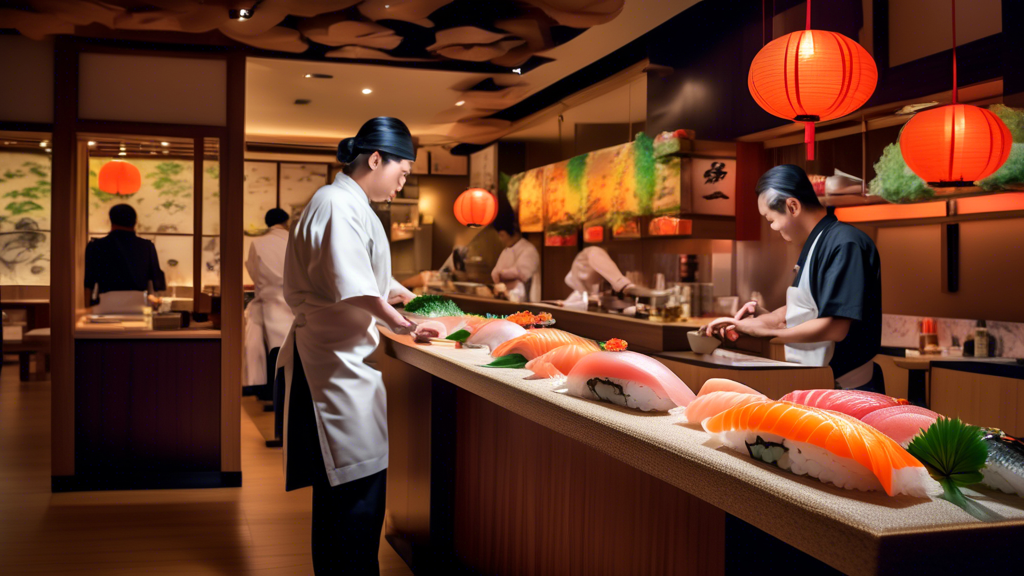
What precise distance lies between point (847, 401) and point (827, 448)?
37cm

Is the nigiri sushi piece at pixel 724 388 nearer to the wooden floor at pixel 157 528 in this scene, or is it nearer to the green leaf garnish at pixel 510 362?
the green leaf garnish at pixel 510 362

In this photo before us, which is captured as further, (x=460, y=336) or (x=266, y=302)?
(x=266, y=302)

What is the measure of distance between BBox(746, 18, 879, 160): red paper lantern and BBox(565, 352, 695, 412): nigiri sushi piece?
2062mm

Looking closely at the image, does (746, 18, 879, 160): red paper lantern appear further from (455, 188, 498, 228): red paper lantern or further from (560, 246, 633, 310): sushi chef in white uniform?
(455, 188, 498, 228): red paper lantern

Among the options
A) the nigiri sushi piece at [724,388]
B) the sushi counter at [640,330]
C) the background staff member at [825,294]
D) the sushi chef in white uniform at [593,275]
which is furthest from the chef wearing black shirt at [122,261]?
the nigiri sushi piece at [724,388]

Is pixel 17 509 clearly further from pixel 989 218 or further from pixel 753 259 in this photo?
pixel 989 218

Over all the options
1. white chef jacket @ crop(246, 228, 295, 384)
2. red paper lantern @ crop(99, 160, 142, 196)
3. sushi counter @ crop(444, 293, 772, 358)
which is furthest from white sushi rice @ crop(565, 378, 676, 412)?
white chef jacket @ crop(246, 228, 295, 384)

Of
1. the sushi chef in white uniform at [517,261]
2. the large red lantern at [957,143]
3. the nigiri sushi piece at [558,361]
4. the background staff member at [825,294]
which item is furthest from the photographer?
the sushi chef in white uniform at [517,261]

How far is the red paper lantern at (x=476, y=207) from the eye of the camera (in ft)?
26.5

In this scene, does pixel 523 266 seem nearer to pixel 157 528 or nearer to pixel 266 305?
pixel 266 305

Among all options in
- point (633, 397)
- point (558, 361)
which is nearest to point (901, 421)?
point (633, 397)

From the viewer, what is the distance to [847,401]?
133 cm

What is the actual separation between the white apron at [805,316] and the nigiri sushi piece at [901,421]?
59.9 inches

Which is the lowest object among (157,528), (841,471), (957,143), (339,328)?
(157,528)
